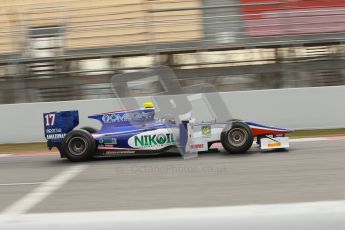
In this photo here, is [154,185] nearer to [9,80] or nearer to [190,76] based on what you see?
[190,76]

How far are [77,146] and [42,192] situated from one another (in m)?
2.35

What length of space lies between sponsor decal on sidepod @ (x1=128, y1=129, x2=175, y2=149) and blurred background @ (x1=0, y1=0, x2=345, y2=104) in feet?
18.7

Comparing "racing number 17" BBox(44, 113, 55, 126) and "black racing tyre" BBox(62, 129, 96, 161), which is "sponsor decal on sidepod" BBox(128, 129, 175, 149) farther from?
"racing number 17" BBox(44, 113, 55, 126)

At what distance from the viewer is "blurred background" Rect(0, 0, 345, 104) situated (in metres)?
14.6

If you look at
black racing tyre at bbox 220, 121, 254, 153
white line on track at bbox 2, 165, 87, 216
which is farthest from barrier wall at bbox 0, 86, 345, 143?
white line on track at bbox 2, 165, 87, 216

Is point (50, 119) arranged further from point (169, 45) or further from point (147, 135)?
point (169, 45)

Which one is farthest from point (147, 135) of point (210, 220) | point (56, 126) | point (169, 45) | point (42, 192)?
point (169, 45)

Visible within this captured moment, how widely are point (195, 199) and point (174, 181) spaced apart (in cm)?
124

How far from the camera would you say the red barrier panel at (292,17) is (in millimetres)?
14438

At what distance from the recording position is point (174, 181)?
23.3ft

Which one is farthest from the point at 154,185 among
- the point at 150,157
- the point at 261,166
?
the point at 150,157

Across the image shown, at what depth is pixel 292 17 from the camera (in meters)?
14.5

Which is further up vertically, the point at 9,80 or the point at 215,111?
the point at 9,80

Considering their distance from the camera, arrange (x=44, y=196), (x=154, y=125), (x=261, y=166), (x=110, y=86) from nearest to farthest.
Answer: (x=44, y=196) < (x=261, y=166) < (x=154, y=125) < (x=110, y=86)
